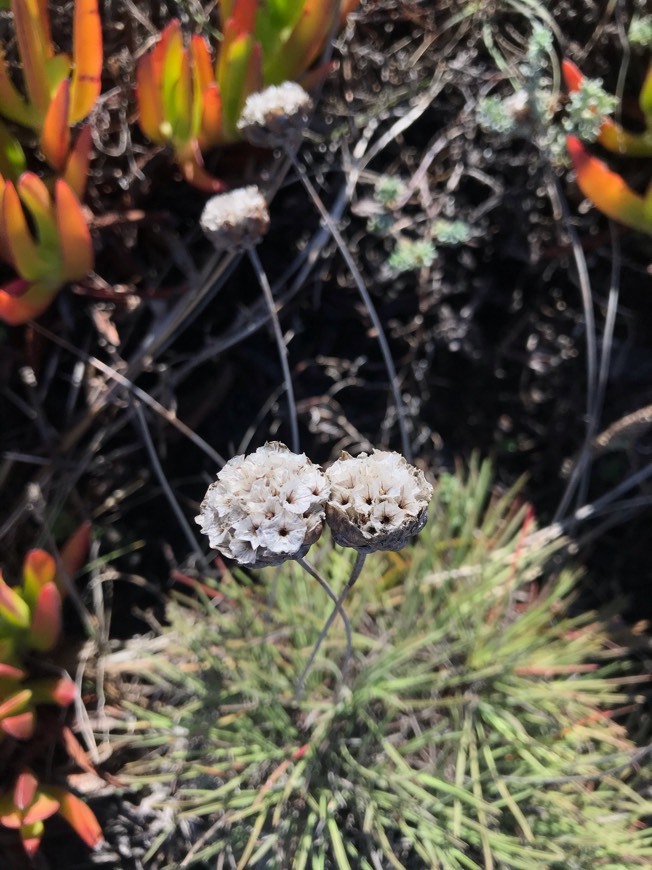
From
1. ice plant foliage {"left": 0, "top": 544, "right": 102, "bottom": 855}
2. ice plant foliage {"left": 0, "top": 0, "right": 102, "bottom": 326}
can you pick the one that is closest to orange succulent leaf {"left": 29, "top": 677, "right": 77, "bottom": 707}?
ice plant foliage {"left": 0, "top": 544, "right": 102, "bottom": 855}

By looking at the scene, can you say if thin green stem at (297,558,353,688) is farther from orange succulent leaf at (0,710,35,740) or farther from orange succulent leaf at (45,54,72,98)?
orange succulent leaf at (45,54,72,98)

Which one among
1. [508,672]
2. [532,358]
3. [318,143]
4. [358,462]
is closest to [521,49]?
[318,143]

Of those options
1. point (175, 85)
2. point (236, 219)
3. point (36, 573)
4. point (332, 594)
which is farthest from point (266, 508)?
point (175, 85)

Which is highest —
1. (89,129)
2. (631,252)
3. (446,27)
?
(89,129)

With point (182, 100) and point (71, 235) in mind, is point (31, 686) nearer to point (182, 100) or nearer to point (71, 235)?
point (71, 235)

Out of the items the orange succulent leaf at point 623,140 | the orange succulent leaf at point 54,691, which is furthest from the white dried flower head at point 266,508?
the orange succulent leaf at point 623,140

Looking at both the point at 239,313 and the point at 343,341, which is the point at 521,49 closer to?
the point at 343,341

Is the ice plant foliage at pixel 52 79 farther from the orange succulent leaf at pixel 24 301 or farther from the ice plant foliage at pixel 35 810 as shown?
the ice plant foliage at pixel 35 810
